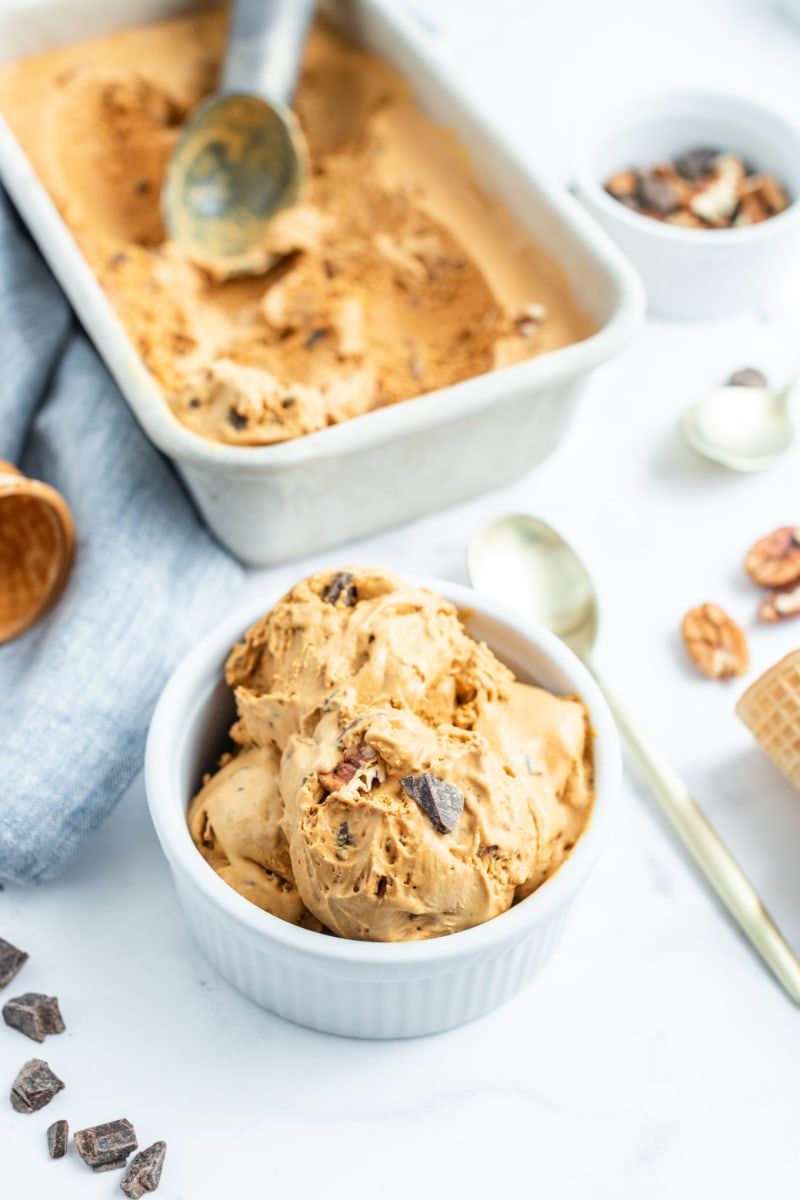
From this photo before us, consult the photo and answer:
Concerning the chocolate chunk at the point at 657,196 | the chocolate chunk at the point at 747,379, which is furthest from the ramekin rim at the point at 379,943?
the chocolate chunk at the point at 657,196

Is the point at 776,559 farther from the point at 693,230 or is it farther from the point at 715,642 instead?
the point at 693,230

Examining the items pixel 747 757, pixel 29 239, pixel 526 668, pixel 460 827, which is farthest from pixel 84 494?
pixel 747 757

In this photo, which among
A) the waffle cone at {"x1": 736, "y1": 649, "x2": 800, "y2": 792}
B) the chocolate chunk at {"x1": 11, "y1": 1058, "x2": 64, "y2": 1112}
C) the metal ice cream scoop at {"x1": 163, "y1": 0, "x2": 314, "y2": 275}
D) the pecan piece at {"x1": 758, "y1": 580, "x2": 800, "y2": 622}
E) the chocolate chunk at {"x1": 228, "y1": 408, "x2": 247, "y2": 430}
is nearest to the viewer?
the chocolate chunk at {"x1": 11, "y1": 1058, "x2": 64, "y2": 1112}

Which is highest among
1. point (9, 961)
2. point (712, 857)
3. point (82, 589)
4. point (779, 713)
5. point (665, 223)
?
point (665, 223)

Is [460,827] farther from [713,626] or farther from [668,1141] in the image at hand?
[713,626]

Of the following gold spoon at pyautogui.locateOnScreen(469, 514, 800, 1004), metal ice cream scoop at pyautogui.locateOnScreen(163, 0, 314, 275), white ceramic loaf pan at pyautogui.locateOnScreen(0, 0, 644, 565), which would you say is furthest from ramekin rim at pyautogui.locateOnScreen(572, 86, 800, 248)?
gold spoon at pyautogui.locateOnScreen(469, 514, 800, 1004)

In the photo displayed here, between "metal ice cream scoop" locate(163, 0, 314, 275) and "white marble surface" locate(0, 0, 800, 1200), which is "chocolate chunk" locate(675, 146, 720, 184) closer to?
"metal ice cream scoop" locate(163, 0, 314, 275)

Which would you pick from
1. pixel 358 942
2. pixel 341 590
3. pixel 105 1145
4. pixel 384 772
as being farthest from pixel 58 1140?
pixel 341 590
